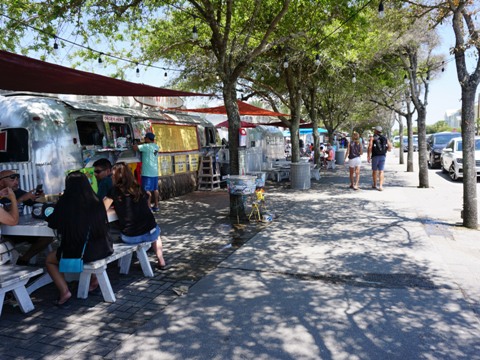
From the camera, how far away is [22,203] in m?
4.83

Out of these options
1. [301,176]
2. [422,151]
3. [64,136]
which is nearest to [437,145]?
[422,151]

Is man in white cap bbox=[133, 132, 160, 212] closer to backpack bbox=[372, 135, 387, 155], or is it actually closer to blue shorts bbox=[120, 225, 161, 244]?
blue shorts bbox=[120, 225, 161, 244]

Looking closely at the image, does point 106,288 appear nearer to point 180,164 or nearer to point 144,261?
point 144,261

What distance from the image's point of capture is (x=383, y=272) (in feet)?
15.6

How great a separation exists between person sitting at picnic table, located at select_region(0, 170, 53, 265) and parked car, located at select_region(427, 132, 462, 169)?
18952 mm

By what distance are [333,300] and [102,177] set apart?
128 inches

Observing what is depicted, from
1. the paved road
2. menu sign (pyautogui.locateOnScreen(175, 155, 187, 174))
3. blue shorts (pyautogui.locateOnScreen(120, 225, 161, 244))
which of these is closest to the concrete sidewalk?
the paved road

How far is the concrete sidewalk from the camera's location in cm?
310

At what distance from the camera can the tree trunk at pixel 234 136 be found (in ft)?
25.2

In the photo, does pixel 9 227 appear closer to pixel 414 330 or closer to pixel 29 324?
pixel 29 324

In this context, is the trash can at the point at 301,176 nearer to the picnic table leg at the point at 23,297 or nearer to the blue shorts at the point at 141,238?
the blue shorts at the point at 141,238

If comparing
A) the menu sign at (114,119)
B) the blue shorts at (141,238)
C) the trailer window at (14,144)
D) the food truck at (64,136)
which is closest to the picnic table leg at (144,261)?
the blue shorts at (141,238)

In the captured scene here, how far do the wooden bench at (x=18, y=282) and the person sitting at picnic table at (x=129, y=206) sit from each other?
101 cm

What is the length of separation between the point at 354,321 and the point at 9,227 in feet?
11.8
